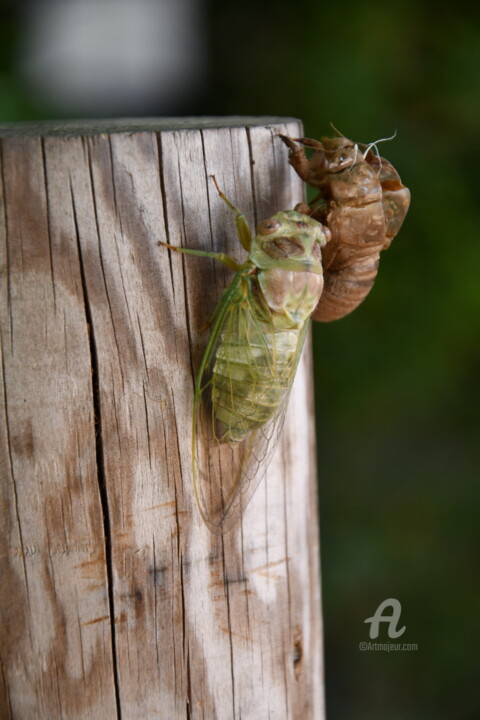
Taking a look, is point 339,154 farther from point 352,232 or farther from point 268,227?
point 268,227

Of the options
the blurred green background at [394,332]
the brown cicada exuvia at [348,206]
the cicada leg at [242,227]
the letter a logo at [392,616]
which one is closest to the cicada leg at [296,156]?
the brown cicada exuvia at [348,206]

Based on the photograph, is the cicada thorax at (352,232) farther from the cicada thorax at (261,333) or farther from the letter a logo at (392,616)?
the letter a logo at (392,616)

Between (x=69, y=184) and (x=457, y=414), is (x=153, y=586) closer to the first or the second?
(x=69, y=184)

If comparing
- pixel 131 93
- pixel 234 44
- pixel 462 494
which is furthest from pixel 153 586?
pixel 131 93

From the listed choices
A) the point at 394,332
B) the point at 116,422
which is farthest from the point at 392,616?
the point at 116,422

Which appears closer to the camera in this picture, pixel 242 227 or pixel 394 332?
pixel 242 227

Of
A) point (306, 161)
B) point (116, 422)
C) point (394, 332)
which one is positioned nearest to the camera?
point (116, 422)

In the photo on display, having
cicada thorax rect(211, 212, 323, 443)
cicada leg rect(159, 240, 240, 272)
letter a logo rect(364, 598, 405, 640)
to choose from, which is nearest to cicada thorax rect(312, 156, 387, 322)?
cicada thorax rect(211, 212, 323, 443)
